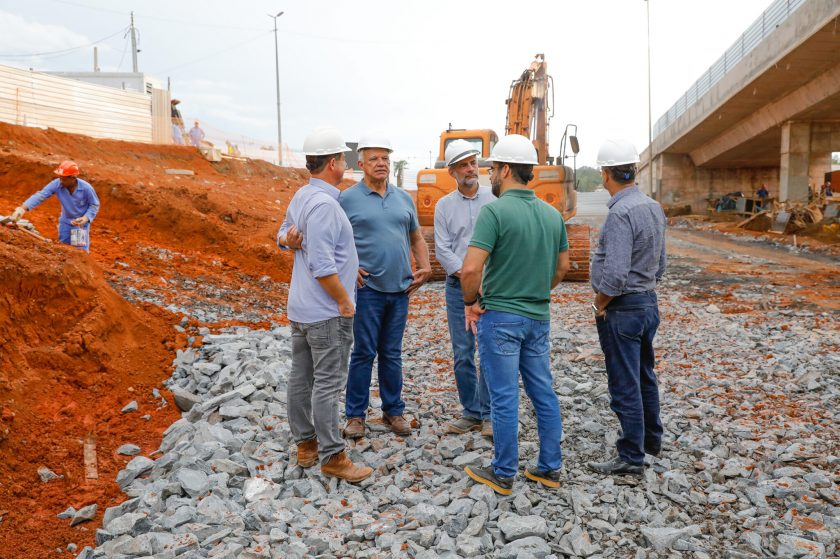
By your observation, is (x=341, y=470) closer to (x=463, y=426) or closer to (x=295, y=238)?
(x=463, y=426)

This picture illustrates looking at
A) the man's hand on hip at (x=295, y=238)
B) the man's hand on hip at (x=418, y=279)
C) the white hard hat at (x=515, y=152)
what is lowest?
the man's hand on hip at (x=418, y=279)

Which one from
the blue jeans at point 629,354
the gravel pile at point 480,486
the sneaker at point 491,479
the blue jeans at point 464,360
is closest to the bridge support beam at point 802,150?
the gravel pile at point 480,486

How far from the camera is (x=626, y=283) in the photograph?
3662 millimetres

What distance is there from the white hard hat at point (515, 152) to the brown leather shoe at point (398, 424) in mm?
2073

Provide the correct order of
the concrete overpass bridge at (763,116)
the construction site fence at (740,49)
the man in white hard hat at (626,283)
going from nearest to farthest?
the man in white hard hat at (626,283) → the concrete overpass bridge at (763,116) → the construction site fence at (740,49)

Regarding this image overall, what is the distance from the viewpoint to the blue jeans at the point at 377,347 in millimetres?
4281

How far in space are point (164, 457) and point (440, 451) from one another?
5.95 feet

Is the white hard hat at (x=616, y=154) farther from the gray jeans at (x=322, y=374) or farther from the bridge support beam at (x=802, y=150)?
the bridge support beam at (x=802, y=150)

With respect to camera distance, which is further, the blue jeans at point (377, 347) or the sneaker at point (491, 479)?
the blue jeans at point (377, 347)

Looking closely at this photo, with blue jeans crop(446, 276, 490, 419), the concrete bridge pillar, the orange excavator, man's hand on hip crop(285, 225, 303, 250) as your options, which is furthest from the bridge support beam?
man's hand on hip crop(285, 225, 303, 250)

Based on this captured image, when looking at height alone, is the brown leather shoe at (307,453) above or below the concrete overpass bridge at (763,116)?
below

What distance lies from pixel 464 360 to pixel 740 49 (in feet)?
68.7

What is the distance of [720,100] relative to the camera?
2311cm

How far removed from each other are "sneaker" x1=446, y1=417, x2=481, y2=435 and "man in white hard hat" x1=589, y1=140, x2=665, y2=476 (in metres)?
1.04
